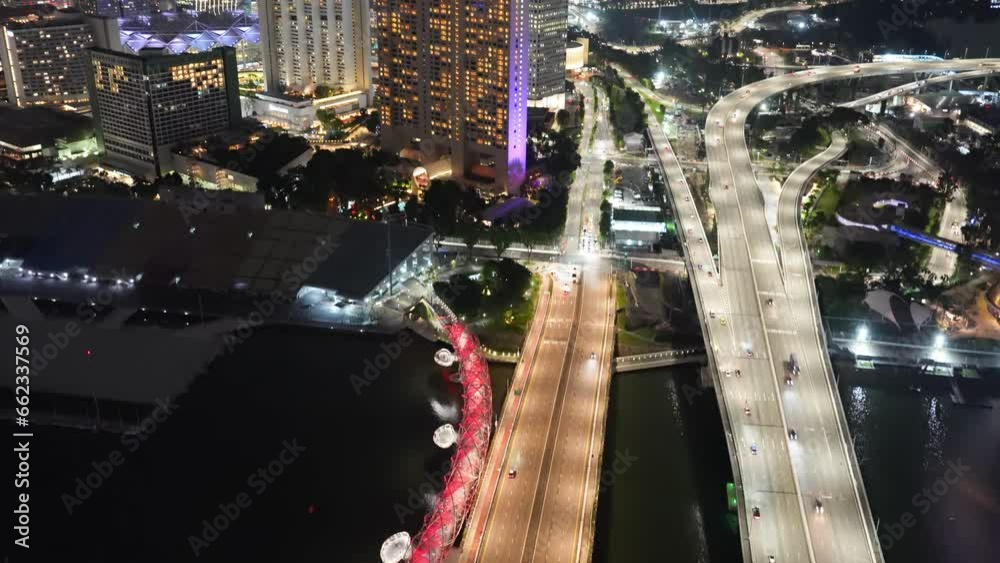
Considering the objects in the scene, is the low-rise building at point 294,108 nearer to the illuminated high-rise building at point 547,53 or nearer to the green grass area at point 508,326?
the illuminated high-rise building at point 547,53

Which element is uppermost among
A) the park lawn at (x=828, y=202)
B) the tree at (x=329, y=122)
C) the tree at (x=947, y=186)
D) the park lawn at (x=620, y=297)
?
the tree at (x=329, y=122)

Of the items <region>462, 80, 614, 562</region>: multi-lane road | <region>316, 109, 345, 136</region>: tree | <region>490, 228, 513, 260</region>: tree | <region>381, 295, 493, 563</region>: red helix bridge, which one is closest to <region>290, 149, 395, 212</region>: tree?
<region>490, 228, 513, 260</region>: tree

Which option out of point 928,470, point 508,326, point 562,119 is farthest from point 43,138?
point 928,470

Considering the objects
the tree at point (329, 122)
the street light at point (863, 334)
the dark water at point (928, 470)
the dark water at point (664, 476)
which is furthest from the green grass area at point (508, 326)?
the tree at point (329, 122)

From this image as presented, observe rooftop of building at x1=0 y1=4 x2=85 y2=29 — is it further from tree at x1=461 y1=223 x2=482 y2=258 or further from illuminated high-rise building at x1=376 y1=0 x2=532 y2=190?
tree at x1=461 y1=223 x2=482 y2=258

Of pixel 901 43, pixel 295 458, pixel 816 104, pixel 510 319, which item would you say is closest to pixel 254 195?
pixel 510 319

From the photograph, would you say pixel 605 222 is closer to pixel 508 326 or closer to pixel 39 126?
pixel 508 326
